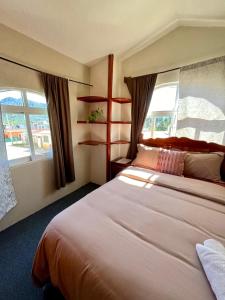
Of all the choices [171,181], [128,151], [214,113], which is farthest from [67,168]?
[214,113]

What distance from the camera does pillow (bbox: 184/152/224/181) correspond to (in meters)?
1.98

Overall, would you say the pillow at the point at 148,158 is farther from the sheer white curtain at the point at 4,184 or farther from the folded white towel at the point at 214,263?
the sheer white curtain at the point at 4,184

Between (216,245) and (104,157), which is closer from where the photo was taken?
(216,245)

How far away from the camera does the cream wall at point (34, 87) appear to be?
1.78 m

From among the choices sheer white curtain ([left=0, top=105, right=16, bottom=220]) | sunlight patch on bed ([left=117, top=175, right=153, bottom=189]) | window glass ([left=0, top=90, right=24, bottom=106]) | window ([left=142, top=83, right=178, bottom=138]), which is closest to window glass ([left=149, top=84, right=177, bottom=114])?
window ([left=142, top=83, right=178, bottom=138])

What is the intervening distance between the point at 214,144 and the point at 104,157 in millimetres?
1793

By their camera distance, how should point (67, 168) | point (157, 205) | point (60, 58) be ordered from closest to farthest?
point (157, 205)
point (60, 58)
point (67, 168)

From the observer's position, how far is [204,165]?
2016mm

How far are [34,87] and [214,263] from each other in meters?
2.42

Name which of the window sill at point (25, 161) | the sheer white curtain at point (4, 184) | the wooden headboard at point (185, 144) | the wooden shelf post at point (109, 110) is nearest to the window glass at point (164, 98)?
the wooden headboard at point (185, 144)

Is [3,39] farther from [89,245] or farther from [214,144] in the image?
[214,144]

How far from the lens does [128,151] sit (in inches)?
118

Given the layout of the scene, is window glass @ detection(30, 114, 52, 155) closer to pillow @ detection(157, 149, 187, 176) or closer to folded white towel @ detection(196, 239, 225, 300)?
pillow @ detection(157, 149, 187, 176)

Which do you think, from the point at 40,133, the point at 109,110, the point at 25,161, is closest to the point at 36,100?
the point at 40,133
